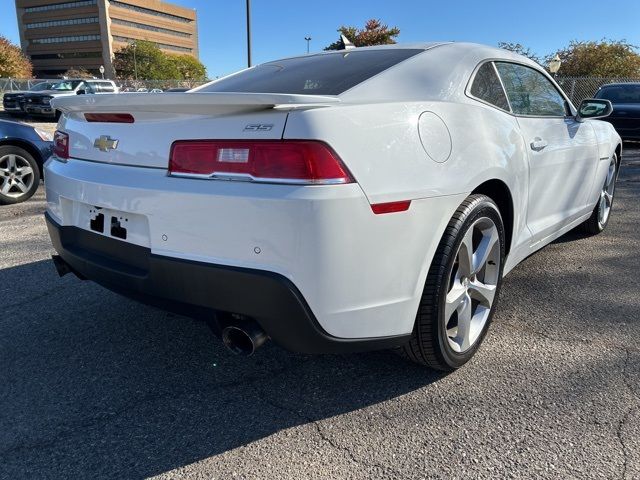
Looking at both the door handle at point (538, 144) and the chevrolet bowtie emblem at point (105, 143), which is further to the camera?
the door handle at point (538, 144)

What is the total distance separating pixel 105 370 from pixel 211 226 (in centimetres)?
115

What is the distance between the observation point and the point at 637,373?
2402mm

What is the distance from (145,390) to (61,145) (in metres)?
1.25

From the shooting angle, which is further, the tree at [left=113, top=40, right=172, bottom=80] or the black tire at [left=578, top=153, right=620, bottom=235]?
the tree at [left=113, top=40, right=172, bottom=80]

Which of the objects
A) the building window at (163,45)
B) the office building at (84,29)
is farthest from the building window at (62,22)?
the building window at (163,45)

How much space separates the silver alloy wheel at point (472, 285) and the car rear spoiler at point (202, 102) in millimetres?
968

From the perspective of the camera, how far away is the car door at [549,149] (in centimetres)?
296

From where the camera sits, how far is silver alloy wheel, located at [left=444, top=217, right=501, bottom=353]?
7.68 feet

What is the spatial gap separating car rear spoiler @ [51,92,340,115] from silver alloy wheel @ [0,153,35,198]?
4.59m

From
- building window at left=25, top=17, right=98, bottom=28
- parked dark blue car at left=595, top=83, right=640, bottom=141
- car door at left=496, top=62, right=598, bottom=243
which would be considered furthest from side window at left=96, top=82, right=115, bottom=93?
building window at left=25, top=17, right=98, bottom=28

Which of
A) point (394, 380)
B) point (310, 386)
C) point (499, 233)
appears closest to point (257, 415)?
point (310, 386)

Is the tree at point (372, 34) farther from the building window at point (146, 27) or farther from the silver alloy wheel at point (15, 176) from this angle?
the building window at point (146, 27)

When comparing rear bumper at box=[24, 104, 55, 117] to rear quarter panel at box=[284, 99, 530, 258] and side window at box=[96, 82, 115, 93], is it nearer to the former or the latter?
side window at box=[96, 82, 115, 93]

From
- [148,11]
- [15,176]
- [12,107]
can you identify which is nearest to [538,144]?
[15,176]
